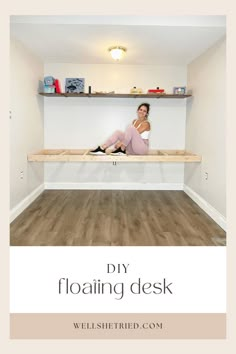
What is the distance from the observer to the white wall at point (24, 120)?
402 centimetres

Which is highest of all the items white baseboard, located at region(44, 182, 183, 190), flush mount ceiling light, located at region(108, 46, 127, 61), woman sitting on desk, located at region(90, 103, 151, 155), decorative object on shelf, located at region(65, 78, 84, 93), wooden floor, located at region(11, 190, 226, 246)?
flush mount ceiling light, located at region(108, 46, 127, 61)

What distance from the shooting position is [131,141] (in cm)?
489

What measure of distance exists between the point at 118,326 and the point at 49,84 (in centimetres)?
450

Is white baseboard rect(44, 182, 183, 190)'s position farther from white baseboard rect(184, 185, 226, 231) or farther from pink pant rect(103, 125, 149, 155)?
pink pant rect(103, 125, 149, 155)

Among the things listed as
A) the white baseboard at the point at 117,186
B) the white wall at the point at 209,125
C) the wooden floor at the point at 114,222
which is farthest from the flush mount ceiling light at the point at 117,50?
the white baseboard at the point at 117,186

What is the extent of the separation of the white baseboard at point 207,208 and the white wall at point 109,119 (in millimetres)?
671

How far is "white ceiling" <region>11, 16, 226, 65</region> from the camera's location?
10.7ft

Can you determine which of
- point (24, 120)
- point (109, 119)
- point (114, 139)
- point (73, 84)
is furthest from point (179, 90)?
point (24, 120)

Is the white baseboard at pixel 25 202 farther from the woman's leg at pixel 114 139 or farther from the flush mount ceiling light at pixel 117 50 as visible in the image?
the flush mount ceiling light at pixel 117 50

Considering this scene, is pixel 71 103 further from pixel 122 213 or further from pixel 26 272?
pixel 26 272

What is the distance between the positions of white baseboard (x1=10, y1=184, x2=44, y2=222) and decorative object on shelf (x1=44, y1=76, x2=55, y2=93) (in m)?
1.61

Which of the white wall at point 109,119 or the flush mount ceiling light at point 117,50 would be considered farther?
the white wall at point 109,119

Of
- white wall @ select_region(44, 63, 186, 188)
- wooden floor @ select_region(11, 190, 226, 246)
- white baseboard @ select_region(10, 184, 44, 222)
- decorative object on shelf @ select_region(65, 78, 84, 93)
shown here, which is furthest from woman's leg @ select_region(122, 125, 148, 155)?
white baseboard @ select_region(10, 184, 44, 222)

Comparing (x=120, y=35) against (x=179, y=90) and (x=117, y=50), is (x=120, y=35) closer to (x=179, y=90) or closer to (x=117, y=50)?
(x=117, y=50)
